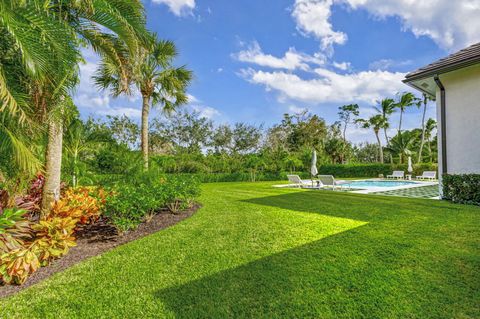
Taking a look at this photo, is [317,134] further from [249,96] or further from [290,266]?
[290,266]

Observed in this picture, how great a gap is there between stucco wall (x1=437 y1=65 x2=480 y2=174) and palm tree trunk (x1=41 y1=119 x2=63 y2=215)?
1189cm

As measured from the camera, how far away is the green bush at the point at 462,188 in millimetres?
7609

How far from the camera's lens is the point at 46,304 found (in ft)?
9.32

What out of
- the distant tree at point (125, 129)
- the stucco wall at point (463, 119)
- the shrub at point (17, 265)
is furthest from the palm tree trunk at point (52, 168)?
the distant tree at point (125, 129)

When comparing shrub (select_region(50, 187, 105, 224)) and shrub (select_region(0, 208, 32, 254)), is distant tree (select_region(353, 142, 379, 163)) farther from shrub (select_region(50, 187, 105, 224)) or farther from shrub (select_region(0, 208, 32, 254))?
shrub (select_region(0, 208, 32, 254))

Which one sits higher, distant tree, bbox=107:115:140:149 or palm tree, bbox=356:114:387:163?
palm tree, bbox=356:114:387:163

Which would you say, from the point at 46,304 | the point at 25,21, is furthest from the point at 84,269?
the point at 25,21

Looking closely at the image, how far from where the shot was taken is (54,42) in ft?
12.7

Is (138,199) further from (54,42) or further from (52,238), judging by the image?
(54,42)

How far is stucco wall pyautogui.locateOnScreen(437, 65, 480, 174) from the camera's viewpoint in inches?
320

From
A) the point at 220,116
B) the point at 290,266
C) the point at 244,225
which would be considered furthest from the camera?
the point at 220,116

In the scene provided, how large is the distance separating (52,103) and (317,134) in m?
36.6

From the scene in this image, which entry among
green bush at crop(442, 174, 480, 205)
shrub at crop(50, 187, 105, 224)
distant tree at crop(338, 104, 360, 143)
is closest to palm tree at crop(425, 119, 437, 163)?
distant tree at crop(338, 104, 360, 143)

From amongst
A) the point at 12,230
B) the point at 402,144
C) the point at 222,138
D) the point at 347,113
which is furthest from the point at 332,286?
the point at 347,113
